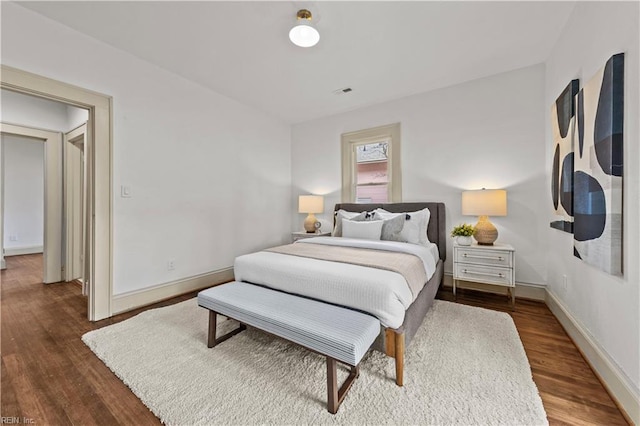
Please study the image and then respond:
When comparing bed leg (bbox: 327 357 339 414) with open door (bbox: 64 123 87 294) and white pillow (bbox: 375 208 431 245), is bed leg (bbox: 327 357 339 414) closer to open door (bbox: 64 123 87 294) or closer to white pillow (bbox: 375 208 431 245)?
white pillow (bbox: 375 208 431 245)

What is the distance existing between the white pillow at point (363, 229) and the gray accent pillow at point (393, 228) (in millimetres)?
59

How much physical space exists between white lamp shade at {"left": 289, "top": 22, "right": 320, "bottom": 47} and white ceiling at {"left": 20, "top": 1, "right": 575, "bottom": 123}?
0.40 ft

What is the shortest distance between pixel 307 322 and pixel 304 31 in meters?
2.21

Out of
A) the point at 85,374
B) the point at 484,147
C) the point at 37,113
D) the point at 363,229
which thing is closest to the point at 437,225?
the point at 363,229

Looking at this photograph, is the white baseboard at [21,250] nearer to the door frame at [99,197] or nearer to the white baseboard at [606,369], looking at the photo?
the door frame at [99,197]

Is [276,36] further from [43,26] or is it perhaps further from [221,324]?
[221,324]

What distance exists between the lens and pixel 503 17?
6.79 feet

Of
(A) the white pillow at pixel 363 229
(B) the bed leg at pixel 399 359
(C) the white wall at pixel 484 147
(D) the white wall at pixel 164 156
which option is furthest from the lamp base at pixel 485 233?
(D) the white wall at pixel 164 156

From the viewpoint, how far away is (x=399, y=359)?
4.75 ft

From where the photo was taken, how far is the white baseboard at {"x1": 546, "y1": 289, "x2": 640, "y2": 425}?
121cm

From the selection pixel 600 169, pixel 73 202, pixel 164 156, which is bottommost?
pixel 73 202

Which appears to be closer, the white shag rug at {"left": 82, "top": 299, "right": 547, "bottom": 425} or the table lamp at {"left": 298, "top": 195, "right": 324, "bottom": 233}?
the white shag rug at {"left": 82, "top": 299, "right": 547, "bottom": 425}

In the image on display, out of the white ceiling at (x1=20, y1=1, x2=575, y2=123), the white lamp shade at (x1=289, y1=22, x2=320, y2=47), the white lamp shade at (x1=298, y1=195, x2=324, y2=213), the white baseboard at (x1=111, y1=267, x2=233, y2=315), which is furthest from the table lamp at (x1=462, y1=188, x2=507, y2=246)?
the white baseboard at (x1=111, y1=267, x2=233, y2=315)

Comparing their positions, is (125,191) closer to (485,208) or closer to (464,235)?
(464,235)
